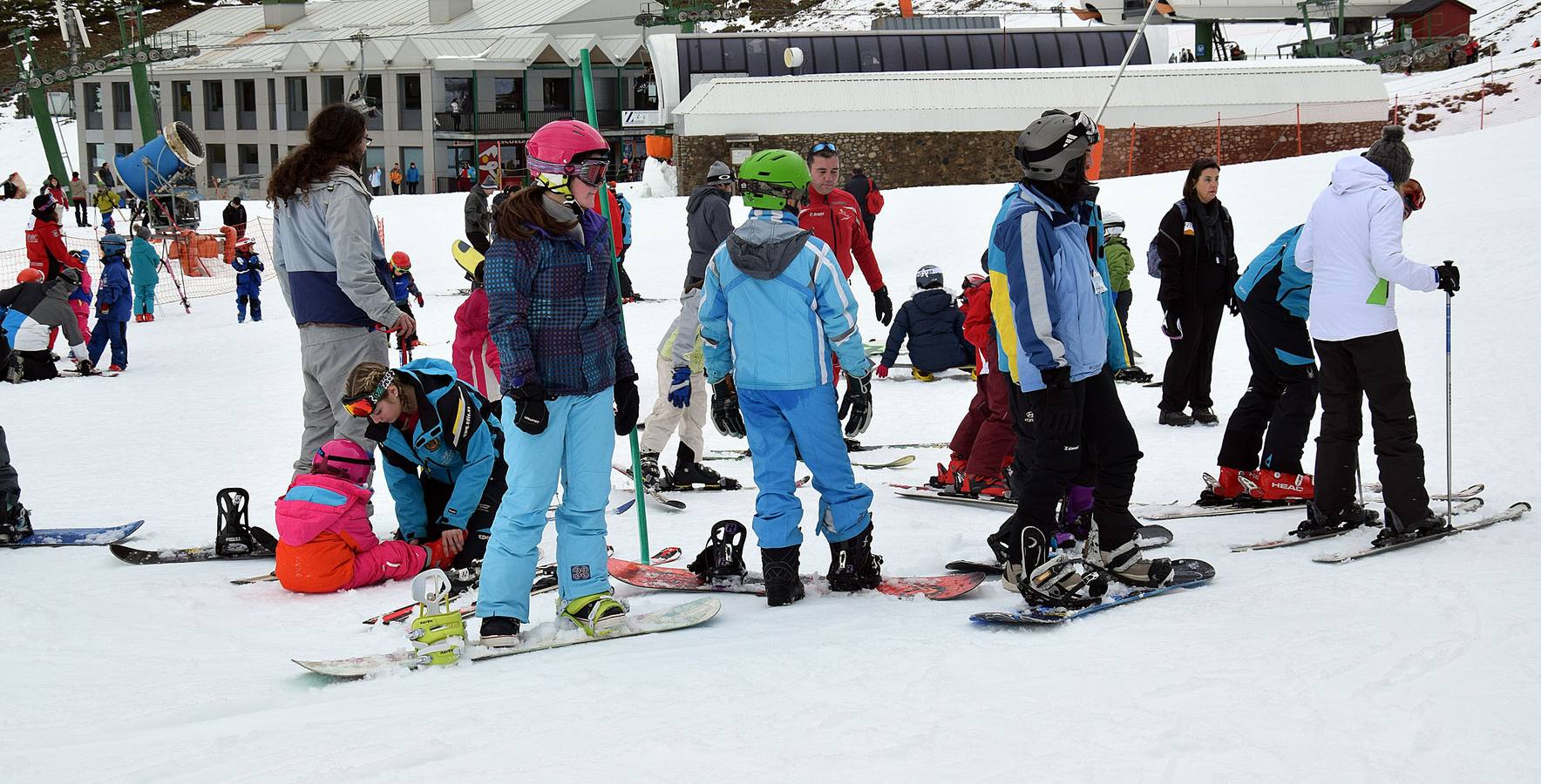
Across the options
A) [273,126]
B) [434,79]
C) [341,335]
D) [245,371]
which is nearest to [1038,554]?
[341,335]

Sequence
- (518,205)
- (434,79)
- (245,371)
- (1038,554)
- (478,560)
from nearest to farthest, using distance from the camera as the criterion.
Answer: (518,205)
(1038,554)
(478,560)
(245,371)
(434,79)

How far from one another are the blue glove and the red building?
43.8 meters

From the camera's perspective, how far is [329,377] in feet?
18.6

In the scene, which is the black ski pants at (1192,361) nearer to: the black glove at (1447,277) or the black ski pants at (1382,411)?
the black ski pants at (1382,411)

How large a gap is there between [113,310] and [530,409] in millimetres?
10419

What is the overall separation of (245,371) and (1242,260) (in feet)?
34.1

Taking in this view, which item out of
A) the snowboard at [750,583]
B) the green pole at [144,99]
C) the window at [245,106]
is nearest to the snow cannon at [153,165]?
the green pole at [144,99]

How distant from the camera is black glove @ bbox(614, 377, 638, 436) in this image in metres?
4.62

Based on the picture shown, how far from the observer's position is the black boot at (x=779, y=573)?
15.8 feet

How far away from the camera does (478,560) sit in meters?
5.48

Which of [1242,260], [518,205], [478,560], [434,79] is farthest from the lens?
[434,79]

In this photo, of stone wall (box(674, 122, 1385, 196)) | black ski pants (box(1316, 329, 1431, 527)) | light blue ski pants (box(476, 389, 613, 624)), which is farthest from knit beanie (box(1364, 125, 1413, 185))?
stone wall (box(674, 122, 1385, 196))

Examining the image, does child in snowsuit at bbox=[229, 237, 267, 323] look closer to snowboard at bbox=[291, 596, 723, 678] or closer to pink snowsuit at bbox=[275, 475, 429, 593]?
pink snowsuit at bbox=[275, 475, 429, 593]

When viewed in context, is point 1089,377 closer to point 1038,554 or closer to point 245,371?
point 1038,554
